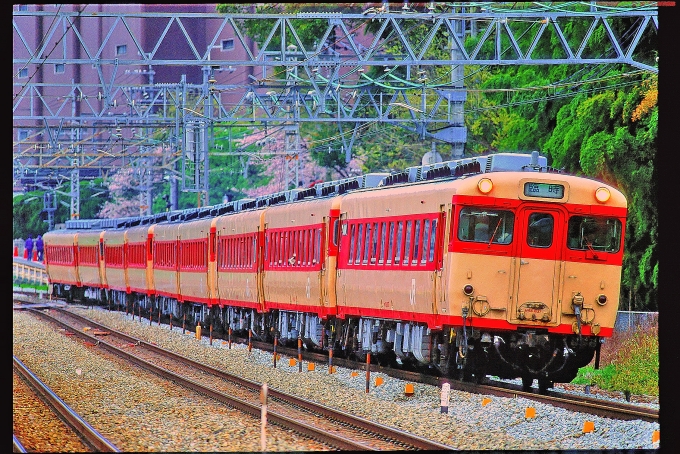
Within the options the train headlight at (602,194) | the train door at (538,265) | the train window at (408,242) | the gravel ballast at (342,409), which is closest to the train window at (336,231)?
the gravel ballast at (342,409)

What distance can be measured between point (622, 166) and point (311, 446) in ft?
49.0

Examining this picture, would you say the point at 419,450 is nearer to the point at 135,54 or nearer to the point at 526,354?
the point at 526,354

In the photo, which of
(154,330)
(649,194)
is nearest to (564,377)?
(649,194)

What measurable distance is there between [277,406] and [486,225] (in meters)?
3.53

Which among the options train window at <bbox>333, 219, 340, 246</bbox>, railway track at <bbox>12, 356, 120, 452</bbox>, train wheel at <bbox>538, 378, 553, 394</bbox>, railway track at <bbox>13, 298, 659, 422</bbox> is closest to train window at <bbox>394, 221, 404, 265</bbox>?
railway track at <bbox>13, 298, 659, 422</bbox>

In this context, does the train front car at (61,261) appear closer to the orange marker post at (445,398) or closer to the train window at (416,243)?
the train window at (416,243)

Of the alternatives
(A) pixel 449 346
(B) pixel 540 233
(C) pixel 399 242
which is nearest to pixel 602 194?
(B) pixel 540 233

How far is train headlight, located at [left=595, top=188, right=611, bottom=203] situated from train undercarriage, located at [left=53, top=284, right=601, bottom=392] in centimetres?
176

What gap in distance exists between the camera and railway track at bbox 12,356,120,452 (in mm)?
13258

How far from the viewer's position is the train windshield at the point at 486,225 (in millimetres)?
16531

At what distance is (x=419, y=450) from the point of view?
12.3 meters

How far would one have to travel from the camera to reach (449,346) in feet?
56.2

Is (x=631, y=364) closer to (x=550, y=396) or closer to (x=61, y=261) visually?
(x=550, y=396)

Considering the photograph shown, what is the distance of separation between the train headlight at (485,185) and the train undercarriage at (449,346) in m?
1.75
